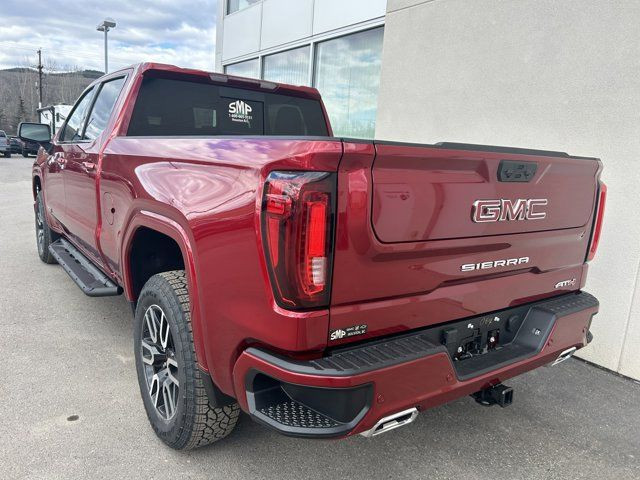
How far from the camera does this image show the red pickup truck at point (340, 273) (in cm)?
170

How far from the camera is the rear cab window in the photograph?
3408mm

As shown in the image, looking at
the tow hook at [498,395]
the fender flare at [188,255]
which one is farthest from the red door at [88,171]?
the tow hook at [498,395]

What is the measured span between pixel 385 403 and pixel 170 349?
48.1 inches

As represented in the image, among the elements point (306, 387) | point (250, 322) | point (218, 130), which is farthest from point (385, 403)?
point (218, 130)

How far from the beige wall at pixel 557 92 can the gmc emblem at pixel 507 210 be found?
1.85m

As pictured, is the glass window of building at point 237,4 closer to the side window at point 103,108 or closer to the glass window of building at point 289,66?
the glass window of building at point 289,66

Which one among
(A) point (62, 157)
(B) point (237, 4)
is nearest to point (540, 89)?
(A) point (62, 157)

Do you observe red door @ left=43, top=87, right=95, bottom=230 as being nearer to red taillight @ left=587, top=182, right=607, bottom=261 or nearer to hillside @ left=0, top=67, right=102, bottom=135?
red taillight @ left=587, top=182, right=607, bottom=261

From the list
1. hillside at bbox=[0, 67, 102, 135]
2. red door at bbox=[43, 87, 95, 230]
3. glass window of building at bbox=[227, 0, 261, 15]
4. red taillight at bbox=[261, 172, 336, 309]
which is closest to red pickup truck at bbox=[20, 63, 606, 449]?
red taillight at bbox=[261, 172, 336, 309]

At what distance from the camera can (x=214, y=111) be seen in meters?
3.67

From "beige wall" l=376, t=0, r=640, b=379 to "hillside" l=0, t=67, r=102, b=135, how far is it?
215 ft

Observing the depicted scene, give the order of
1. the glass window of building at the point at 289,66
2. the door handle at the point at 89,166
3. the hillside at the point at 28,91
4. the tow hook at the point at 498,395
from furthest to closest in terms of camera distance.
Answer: the hillside at the point at 28,91 → the glass window of building at the point at 289,66 → the door handle at the point at 89,166 → the tow hook at the point at 498,395

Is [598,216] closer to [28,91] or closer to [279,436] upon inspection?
[279,436]

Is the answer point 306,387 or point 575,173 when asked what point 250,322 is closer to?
point 306,387
